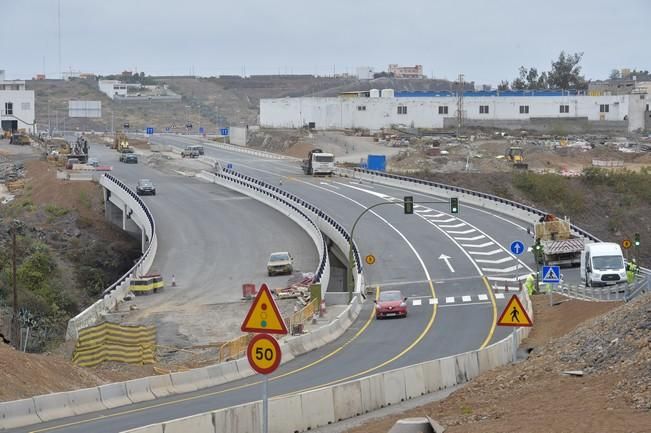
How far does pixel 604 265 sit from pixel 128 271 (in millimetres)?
29707

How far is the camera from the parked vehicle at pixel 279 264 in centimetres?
6134

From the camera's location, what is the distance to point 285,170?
11656 centimetres

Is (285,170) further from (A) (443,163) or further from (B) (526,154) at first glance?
(B) (526,154)

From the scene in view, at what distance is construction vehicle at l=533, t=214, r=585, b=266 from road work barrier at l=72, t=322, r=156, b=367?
83.3ft

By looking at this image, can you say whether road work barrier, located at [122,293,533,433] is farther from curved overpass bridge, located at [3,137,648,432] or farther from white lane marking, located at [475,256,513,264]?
white lane marking, located at [475,256,513,264]

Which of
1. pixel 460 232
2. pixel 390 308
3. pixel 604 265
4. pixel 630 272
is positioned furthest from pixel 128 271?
pixel 630 272

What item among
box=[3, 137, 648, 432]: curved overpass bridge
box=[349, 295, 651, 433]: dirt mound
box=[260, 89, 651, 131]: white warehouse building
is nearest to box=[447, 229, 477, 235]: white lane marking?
box=[3, 137, 648, 432]: curved overpass bridge

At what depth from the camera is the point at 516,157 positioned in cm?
11856

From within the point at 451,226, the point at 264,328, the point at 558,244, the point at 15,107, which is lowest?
the point at 451,226

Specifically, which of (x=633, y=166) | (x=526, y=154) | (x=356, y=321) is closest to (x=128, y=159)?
(x=526, y=154)

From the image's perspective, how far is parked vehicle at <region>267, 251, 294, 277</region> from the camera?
61344mm

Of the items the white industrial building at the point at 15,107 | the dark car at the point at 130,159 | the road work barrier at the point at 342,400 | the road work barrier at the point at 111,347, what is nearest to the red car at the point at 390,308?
the road work barrier at the point at 111,347

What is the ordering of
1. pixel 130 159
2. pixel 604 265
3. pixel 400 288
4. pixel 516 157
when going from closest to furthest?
pixel 604 265 → pixel 400 288 → pixel 516 157 → pixel 130 159

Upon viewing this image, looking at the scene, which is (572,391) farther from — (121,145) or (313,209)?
(121,145)
